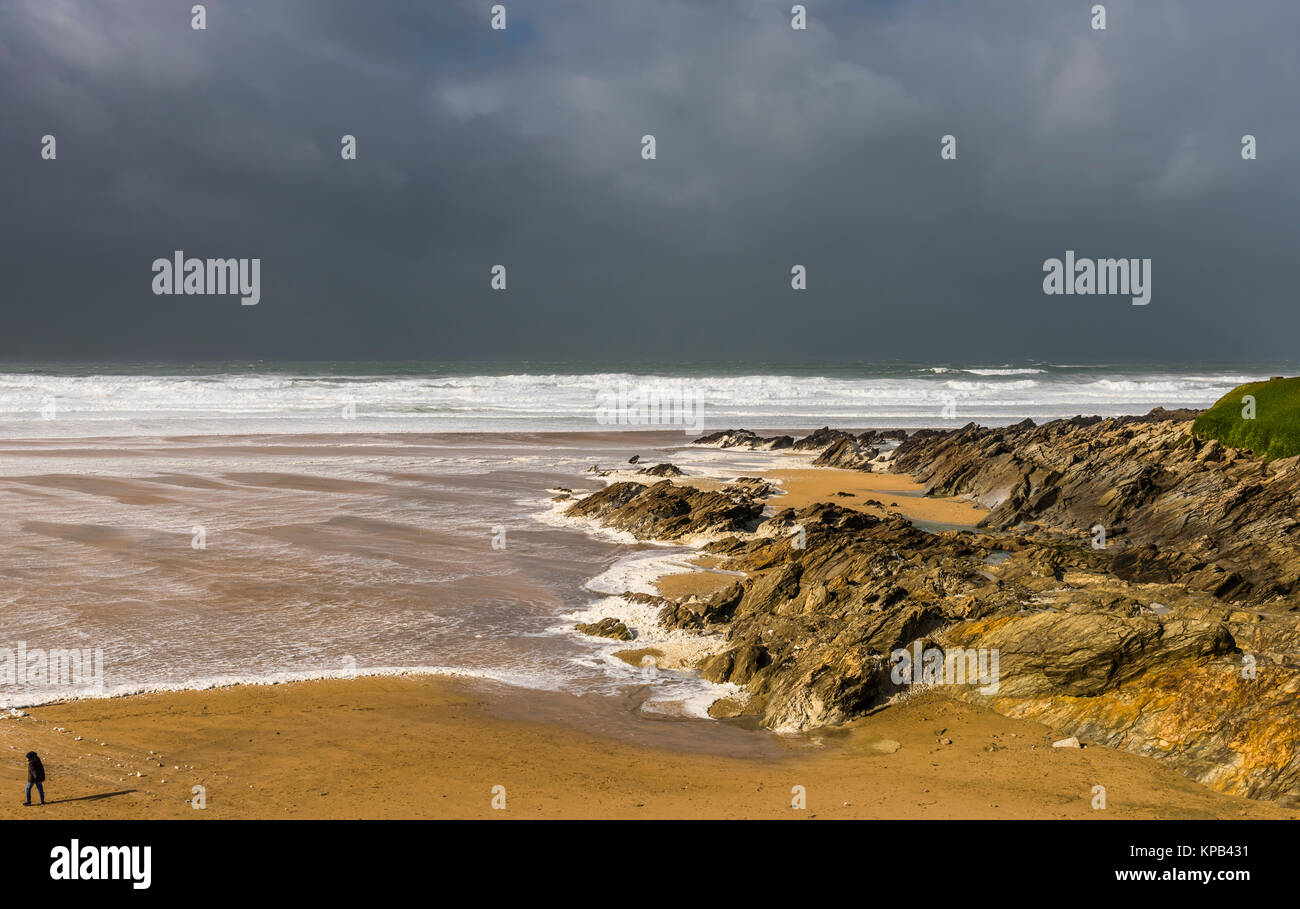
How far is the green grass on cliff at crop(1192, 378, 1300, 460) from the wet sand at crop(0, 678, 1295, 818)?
12.7m

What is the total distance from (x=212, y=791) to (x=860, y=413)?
47761 mm

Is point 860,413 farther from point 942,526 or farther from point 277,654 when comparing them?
point 277,654

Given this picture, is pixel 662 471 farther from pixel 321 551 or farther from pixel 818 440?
pixel 321 551

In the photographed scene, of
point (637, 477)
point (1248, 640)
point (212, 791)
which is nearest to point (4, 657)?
point (212, 791)

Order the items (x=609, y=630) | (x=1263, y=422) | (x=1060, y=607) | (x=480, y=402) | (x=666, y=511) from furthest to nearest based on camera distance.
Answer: (x=480, y=402), (x=666, y=511), (x=1263, y=422), (x=609, y=630), (x=1060, y=607)

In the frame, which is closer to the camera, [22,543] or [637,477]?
[22,543]

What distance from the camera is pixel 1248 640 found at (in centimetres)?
970

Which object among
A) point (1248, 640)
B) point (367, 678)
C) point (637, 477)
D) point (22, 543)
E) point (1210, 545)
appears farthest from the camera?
point (637, 477)

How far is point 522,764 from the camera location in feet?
26.8

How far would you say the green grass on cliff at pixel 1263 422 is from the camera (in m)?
17.4

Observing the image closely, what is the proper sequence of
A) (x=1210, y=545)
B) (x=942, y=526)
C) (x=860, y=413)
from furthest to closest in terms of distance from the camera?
(x=860, y=413)
(x=942, y=526)
(x=1210, y=545)

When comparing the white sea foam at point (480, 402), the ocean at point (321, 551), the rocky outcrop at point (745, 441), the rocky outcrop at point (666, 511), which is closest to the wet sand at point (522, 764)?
the ocean at point (321, 551)

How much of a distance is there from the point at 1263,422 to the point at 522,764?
17.6 meters

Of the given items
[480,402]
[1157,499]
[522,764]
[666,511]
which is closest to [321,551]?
[666,511]
